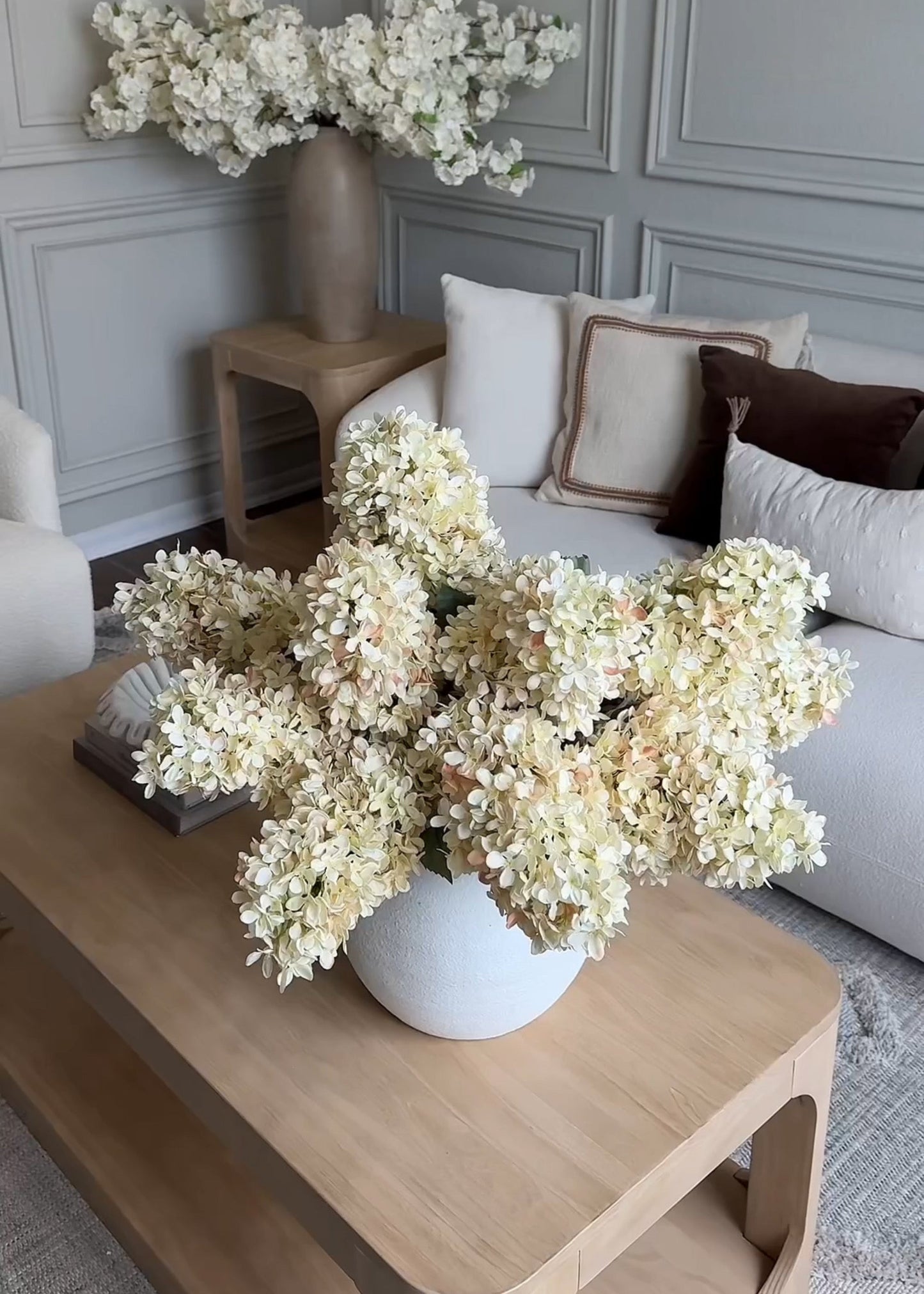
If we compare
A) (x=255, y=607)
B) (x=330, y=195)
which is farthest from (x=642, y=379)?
(x=255, y=607)

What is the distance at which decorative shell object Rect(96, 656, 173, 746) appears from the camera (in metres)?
1.42

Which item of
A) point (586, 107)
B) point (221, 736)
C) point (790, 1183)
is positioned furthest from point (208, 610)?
point (586, 107)

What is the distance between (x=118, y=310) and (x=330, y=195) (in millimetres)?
676

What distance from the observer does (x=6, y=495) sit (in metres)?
2.20

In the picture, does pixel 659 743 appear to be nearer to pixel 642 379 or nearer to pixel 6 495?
pixel 642 379

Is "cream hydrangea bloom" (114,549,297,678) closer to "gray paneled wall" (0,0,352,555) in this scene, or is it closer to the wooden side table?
the wooden side table

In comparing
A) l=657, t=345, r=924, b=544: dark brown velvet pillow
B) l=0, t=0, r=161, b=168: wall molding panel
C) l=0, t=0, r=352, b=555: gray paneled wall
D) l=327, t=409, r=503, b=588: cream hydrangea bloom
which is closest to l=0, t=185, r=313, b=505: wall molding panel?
l=0, t=0, r=352, b=555: gray paneled wall

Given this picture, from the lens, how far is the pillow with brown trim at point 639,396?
7.38 feet

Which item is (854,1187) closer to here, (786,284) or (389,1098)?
(389,1098)

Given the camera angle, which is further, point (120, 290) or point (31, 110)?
point (120, 290)

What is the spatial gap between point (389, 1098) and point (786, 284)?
1.99 meters

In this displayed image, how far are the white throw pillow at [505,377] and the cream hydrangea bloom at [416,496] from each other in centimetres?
145

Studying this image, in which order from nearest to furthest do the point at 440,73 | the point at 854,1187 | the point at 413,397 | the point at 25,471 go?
the point at 854,1187 < the point at 25,471 < the point at 413,397 < the point at 440,73

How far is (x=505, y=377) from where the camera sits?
2396 millimetres
